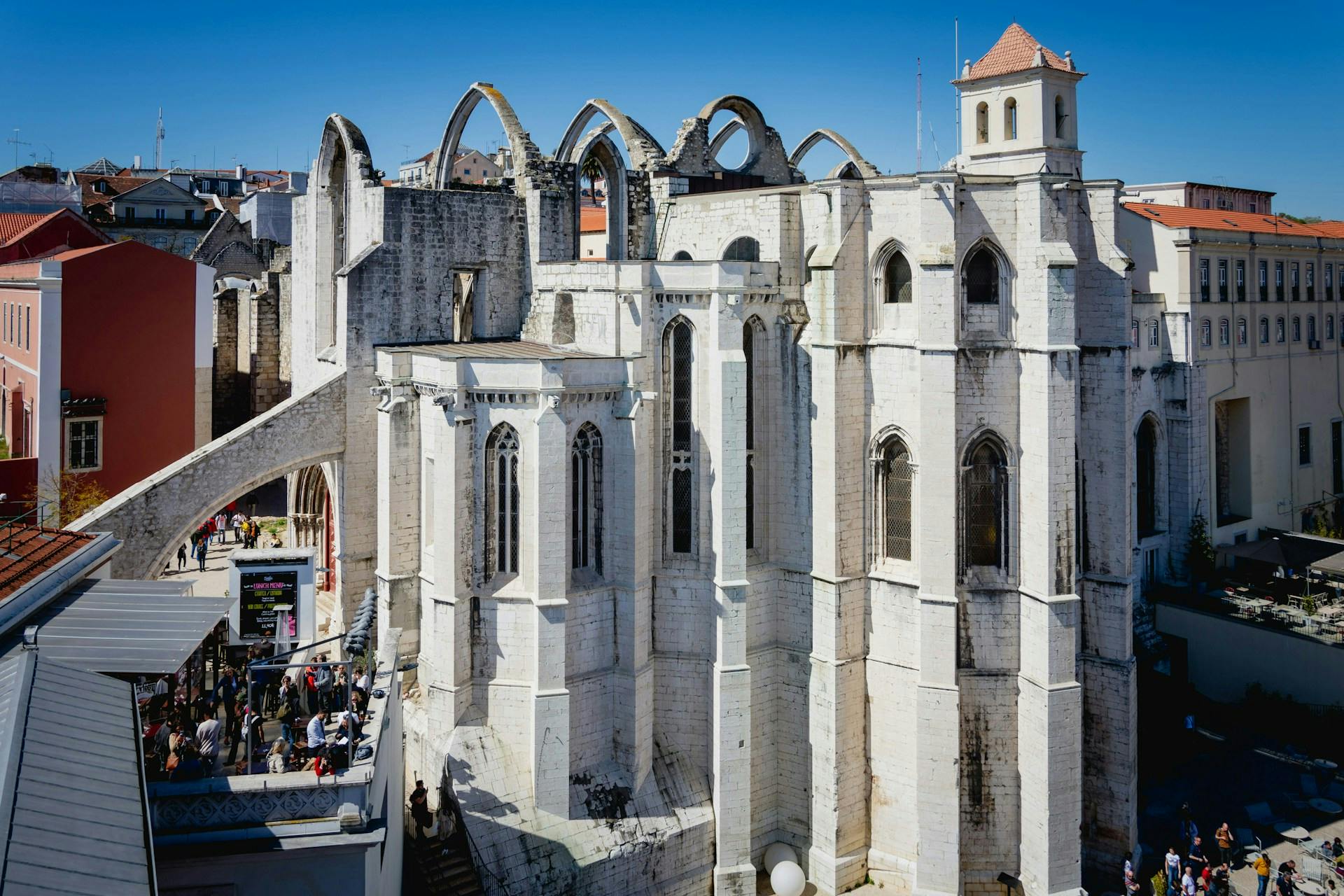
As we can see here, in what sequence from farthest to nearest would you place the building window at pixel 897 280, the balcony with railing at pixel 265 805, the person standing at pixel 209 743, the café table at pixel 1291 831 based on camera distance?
the café table at pixel 1291 831, the building window at pixel 897 280, the person standing at pixel 209 743, the balcony with railing at pixel 265 805

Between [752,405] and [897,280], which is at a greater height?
[897,280]

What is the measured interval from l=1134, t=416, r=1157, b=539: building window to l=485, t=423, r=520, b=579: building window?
2102cm

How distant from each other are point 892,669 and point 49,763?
16990 millimetres

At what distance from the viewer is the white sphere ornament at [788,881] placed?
2394 centimetres

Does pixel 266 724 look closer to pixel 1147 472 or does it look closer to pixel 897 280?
pixel 897 280

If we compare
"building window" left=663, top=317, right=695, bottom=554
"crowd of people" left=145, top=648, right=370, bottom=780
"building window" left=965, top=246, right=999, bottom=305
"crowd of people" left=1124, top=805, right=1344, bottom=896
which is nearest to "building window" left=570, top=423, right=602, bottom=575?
"building window" left=663, top=317, right=695, bottom=554

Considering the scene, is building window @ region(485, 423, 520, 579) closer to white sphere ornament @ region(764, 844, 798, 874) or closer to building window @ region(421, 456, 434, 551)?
building window @ region(421, 456, 434, 551)

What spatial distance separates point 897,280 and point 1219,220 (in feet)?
82.4

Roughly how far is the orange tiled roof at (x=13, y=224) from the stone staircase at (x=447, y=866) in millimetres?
33254

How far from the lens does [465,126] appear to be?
31.1 meters

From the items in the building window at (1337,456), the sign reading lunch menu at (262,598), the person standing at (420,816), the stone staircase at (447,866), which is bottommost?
the stone staircase at (447,866)

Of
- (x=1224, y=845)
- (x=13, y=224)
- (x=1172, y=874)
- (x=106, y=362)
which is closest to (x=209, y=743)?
(x=1172, y=874)

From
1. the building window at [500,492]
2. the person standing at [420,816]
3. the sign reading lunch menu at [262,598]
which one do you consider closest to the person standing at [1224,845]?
the building window at [500,492]

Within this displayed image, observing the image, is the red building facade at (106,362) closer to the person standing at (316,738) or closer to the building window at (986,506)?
the person standing at (316,738)
